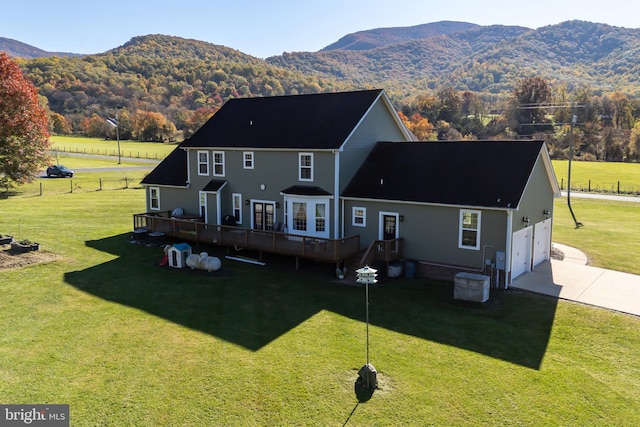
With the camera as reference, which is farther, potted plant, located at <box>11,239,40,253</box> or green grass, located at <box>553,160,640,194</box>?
green grass, located at <box>553,160,640,194</box>

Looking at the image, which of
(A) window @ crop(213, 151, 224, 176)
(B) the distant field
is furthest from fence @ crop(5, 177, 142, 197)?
(B) the distant field

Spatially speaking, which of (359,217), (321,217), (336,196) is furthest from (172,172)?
(359,217)

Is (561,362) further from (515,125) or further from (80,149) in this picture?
(515,125)

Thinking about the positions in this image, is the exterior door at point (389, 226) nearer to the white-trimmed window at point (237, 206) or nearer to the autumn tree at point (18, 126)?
the white-trimmed window at point (237, 206)

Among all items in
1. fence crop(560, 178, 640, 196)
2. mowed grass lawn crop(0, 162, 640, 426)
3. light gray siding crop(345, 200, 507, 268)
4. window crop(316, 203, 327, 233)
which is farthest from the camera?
fence crop(560, 178, 640, 196)

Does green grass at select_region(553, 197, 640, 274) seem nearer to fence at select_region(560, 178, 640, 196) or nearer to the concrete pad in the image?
the concrete pad

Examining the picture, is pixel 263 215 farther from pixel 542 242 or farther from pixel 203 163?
pixel 542 242
